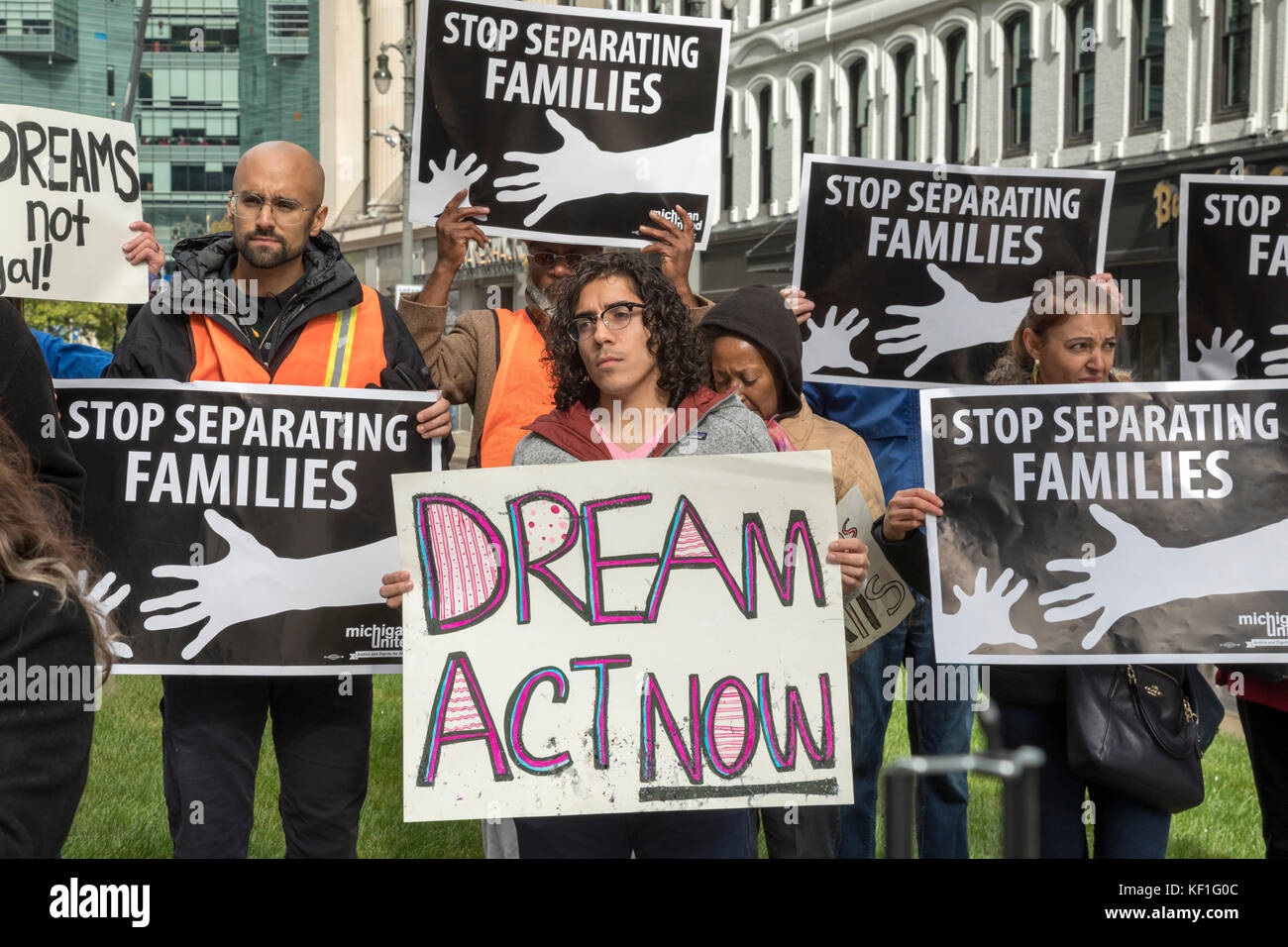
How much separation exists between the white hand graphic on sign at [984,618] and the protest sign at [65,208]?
2.42 metres

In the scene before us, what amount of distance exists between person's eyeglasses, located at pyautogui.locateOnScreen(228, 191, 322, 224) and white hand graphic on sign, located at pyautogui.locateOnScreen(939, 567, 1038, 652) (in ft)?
6.46

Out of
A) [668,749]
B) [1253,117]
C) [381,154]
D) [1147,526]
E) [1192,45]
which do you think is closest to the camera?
[668,749]

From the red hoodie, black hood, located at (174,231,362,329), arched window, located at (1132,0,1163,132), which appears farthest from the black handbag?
arched window, located at (1132,0,1163,132)

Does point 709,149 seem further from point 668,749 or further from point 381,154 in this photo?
point 381,154

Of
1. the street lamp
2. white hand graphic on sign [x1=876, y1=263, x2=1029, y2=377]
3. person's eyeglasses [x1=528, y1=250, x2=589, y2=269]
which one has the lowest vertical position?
white hand graphic on sign [x1=876, y1=263, x2=1029, y2=377]

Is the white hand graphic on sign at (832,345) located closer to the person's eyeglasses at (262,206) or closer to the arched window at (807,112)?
the person's eyeglasses at (262,206)

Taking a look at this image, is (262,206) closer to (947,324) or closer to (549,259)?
(549,259)

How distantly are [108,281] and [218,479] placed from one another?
0.79 meters

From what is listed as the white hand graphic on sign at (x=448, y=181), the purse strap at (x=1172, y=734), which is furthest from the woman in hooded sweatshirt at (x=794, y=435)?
the white hand graphic on sign at (x=448, y=181)

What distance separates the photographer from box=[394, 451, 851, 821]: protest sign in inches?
119

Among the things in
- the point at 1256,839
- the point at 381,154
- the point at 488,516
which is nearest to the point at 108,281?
the point at 488,516

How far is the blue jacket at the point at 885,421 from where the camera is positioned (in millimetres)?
4605

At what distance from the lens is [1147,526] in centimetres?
358

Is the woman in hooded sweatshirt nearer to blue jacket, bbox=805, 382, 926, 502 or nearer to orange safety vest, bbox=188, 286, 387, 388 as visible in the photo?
blue jacket, bbox=805, 382, 926, 502
